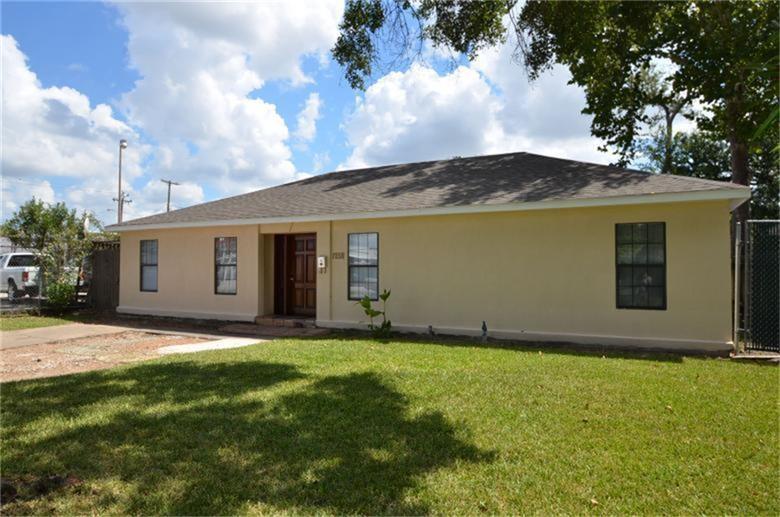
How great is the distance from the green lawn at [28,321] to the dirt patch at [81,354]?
3094mm

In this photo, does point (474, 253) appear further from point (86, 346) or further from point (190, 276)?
point (190, 276)

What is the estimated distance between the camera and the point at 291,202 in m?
12.9

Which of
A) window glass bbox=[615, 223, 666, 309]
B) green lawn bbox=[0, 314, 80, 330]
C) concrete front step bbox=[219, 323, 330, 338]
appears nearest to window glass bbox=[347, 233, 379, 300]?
concrete front step bbox=[219, 323, 330, 338]

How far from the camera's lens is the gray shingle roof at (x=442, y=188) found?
892 centimetres

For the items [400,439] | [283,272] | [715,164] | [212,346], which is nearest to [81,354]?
[212,346]

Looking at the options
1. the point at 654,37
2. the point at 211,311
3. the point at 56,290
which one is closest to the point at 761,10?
the point at 654,37

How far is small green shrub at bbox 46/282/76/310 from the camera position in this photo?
14.5 m

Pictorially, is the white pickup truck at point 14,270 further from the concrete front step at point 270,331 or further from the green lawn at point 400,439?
the green lawn at point 400,439

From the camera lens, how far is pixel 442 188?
11148 millimetres

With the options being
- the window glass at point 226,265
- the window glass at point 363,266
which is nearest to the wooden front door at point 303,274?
the window glass at point 363,266

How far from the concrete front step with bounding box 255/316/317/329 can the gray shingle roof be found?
8.24 ft

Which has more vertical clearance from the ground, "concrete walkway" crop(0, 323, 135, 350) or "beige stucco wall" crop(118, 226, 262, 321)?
"beige stucco wall" crop(118, 226, 262, 321)

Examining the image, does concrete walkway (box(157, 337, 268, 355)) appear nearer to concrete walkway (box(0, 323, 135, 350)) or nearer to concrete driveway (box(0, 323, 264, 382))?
concrete driveway (box(0, 323, 264, 382))

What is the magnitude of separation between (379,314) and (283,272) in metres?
3.30
